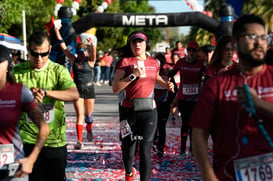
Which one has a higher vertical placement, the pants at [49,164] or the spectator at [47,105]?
the spectator at [47,105]

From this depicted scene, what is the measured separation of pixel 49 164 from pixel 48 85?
73cm

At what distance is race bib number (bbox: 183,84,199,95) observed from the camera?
7977 mm

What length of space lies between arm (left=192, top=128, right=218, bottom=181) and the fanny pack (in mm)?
2976

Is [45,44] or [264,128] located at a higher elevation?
[45,44]

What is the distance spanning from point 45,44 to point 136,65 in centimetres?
184

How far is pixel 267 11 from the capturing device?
26281 millimetres

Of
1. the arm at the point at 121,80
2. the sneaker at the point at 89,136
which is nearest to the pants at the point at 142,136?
the arm at the point at 121,80

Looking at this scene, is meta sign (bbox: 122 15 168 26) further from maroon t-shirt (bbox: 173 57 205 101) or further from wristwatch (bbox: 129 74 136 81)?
wristwatch (bbox: 129 74 136 81)

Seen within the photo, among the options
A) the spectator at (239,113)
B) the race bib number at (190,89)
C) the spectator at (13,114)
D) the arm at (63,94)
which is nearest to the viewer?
the spectator at (239,113)

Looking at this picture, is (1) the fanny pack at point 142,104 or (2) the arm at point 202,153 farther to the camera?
(1) the fanny pack at point 142,104

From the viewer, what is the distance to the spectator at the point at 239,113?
8.82 feet

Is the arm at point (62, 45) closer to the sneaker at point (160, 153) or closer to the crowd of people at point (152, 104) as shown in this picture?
the crowd of people at point (152, 104)

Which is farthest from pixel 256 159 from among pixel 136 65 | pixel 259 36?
pixel 136 65

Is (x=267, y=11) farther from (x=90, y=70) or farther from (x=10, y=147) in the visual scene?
(x=10, y=147)
